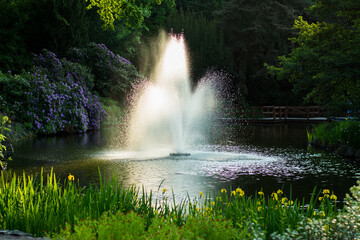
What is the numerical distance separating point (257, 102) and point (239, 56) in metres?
5.69

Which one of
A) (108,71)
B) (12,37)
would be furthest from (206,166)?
(108,71)

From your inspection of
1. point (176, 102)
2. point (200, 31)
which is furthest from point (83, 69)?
point (200, 31)

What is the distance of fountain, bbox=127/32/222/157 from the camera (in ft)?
75.6

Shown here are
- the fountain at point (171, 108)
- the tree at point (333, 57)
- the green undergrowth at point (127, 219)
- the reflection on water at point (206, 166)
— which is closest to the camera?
the green undergrowth at point (127, 219)

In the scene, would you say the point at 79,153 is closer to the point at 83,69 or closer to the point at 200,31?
the point at 83,69

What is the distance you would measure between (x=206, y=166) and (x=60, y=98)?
626 inches

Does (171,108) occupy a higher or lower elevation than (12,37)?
lower

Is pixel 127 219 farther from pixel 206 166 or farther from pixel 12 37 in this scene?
pixel 12 37

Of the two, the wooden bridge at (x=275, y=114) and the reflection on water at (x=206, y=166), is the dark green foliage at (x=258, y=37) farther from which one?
the reflection on water at (x=206, y=166)

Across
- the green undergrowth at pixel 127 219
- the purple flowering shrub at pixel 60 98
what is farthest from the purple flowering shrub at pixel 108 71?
the green undergrowth at pixel 127 219

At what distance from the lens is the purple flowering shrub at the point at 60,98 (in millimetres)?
27172

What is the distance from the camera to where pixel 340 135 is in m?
19.0

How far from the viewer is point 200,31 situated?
50250 mm

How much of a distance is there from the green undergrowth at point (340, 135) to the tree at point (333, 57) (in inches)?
51.1
